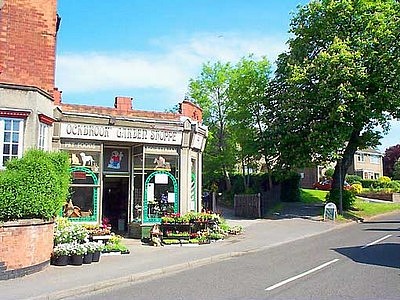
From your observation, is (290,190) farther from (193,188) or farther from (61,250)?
(61,250)

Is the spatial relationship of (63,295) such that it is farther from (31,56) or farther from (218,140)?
(218,140)

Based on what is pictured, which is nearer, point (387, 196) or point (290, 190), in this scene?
point (290, 190)

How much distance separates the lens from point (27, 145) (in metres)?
15.0

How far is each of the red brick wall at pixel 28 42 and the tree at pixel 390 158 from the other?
2850 inches

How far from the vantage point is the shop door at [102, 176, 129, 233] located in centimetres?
2127

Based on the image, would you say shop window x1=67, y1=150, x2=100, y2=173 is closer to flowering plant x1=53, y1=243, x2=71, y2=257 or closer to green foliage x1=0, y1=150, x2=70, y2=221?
green foliage x1=0, y1=150, x2=70, y2=221

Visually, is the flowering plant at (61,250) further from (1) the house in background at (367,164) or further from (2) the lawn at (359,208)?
(1) the house in background at (367,164)

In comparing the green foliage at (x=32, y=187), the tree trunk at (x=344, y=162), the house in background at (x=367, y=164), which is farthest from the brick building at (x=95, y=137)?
the house in background at (x=367, y=164)

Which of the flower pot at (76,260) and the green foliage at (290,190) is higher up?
the green foliage at (290,190)

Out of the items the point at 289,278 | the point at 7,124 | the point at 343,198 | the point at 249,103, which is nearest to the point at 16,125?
the point at 7,124

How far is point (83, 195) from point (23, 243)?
25.5 ft

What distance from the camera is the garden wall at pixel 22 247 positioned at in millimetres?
11203

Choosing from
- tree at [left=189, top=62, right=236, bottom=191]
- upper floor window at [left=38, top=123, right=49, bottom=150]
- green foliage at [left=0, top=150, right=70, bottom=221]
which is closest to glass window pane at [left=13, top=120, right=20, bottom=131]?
upper floor window at [left=38, top=123, right=49, bottom=150]

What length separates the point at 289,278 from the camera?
11352 mm
